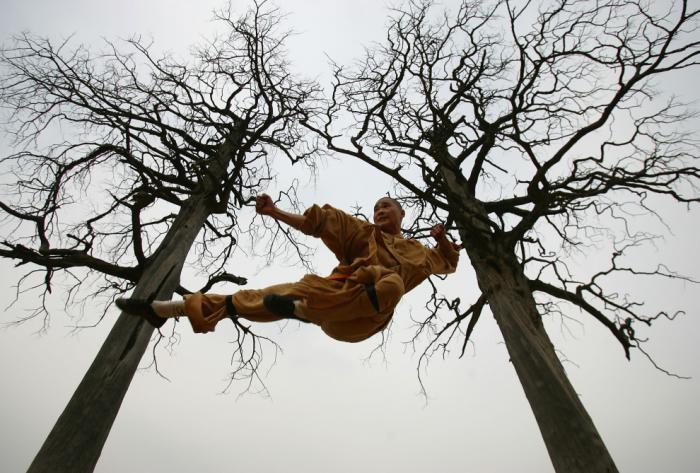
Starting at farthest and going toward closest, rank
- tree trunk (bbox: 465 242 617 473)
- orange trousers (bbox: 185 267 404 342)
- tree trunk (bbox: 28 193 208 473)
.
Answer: tree trunk (bbox: 28 193 208 473) → tree trunk (bbox: 465 242 617 473) → orange trousers (bbox: 185 267 404 342)

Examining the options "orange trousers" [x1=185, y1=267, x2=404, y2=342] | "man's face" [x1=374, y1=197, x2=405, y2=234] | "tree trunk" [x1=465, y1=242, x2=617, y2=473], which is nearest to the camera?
"orange trousers" [x1=185, y1=267, x2=404, y2=342]

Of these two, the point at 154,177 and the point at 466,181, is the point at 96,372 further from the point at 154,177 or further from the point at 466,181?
the point at 466,181

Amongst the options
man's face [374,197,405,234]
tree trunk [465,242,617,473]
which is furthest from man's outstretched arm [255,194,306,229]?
tree trunk [465,242,617,473]

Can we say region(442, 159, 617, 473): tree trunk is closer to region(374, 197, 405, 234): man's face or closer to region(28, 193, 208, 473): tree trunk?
region(374, 197, 405, 234): man's face

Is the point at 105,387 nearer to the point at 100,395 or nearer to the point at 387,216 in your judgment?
the point at 100,395

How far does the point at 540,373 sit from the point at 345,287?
1878 millimetres

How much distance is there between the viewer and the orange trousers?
7.71 feet

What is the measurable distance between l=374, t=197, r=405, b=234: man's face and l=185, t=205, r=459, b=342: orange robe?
0.17m

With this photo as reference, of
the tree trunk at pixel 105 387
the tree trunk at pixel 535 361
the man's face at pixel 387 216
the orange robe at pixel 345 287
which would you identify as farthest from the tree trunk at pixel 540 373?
the tree trunk at pixel 105 387

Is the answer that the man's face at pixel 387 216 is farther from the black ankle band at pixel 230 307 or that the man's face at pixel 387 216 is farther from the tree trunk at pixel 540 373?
the black ankle band at pixel 230 307

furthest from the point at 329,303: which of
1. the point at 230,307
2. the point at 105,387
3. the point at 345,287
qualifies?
the point at 105,387

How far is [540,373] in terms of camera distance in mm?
2996

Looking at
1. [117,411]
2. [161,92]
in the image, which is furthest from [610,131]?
[161,92]

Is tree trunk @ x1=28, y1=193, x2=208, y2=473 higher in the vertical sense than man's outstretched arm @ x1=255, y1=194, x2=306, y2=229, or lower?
lower
